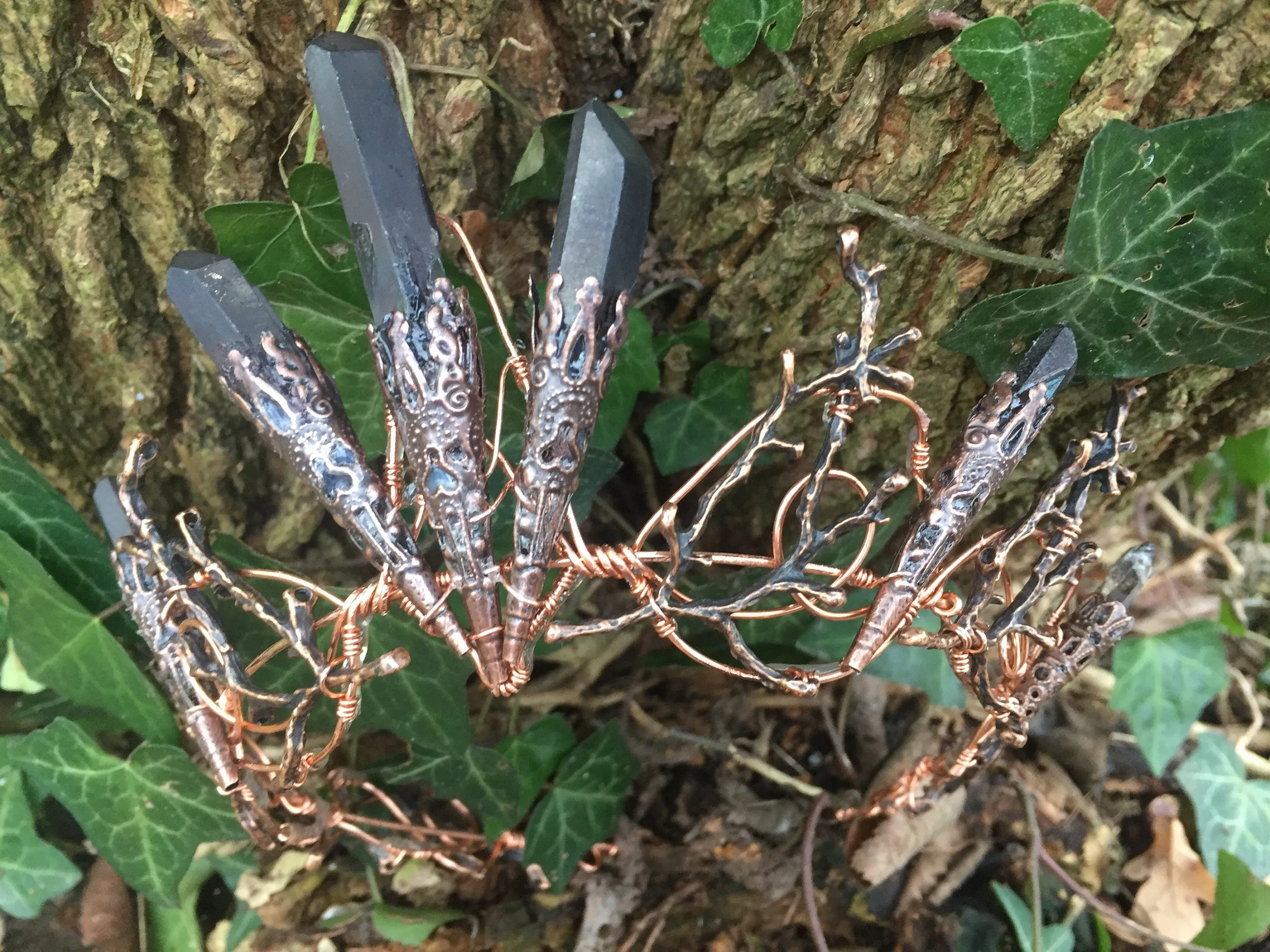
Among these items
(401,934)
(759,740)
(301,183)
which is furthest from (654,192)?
(401,934)

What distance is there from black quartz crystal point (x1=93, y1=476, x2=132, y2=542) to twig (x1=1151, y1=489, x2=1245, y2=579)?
133 cm

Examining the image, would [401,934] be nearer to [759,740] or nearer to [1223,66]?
[759,740]

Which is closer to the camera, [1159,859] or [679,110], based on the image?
[679,110]

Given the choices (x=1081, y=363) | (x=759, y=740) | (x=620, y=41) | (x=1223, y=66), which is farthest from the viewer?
(x=759, y=740)

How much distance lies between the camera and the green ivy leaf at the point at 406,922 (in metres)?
0.83

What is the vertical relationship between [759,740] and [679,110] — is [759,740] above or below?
below

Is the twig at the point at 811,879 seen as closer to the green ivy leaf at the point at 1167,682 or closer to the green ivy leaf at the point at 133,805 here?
the green ivy leaf at the point at 1167,682

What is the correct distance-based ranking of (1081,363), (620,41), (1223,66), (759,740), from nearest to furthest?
(1223,66), (1081,363), (620,41), (759,740)

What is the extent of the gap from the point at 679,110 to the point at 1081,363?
Result: 440mm

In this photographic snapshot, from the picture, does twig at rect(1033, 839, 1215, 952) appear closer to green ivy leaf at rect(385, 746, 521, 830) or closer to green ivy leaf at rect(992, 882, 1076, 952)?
green ivy leaf at rect(992, 882, 1076, 952)

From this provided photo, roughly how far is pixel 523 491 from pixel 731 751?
539 mm

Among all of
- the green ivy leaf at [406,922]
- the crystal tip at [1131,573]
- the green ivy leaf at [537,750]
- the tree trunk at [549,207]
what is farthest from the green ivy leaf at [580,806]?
the crystal tip at [1131,573]

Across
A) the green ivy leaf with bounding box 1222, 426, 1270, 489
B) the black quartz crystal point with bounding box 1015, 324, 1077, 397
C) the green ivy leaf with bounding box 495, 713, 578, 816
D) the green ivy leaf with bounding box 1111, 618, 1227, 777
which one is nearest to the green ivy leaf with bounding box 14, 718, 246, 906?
the green ivy leaf with bounding box 495, 713, 578, 816

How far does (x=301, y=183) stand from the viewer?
67 cm
